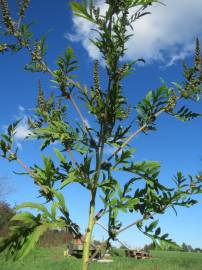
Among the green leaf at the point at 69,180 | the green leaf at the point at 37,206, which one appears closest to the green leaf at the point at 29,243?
the green leaf at the point at 37,206


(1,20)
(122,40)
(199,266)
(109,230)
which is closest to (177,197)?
(109,230)

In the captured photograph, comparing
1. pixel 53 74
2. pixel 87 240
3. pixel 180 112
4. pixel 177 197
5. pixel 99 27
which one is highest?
pixel 99 27

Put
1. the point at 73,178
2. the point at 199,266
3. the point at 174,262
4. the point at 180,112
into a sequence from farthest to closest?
the point at 174,262, the point at 199,266, the point at 180,112, the point at 73,178

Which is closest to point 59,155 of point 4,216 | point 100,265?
point 100,265

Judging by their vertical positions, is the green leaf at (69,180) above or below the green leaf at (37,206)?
above

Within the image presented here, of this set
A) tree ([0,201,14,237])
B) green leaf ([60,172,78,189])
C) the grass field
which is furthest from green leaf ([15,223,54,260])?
tree ([0,201,14,237])

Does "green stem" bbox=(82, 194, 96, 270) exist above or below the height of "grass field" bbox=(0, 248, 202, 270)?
below

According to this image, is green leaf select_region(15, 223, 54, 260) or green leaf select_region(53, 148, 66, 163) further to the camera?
green leaf select_region(53, 148, 66, 163)

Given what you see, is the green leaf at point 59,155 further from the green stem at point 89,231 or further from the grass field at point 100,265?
the grass field at point 100,265

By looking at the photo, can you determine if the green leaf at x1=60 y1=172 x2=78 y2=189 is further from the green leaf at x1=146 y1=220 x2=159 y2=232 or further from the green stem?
A: the green leaf at x1=146 y1=220 x2=159 y2=232

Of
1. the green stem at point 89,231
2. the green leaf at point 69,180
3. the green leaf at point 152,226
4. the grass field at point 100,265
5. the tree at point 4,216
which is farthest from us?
the tree at point 4,216

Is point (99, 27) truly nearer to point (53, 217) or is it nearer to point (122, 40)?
point (122, 40)

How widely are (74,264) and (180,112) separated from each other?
20.8 metres

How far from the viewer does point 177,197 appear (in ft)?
17.2
